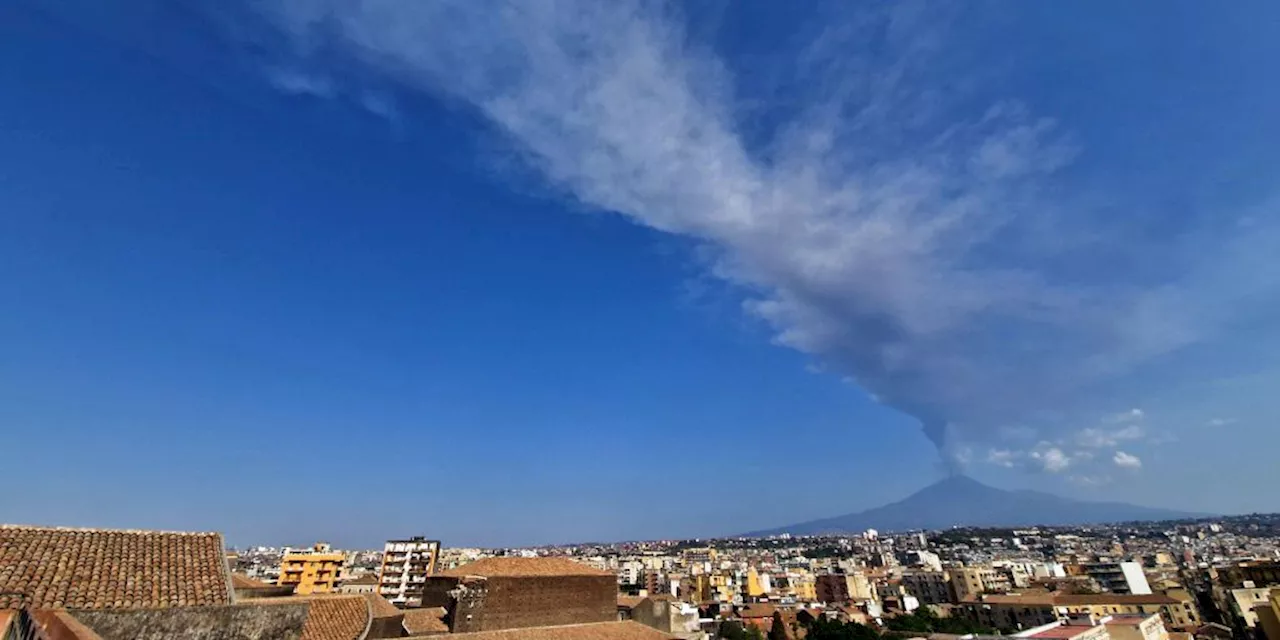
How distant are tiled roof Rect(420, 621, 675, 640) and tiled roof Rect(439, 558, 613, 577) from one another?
346cm

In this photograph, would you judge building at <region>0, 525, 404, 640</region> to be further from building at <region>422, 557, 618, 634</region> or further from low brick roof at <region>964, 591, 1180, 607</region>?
low brick roof at <region>964, 591, 1180, 607</region>

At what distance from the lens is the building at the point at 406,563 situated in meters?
80.4

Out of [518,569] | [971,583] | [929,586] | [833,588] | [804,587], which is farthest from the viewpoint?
[804,587]

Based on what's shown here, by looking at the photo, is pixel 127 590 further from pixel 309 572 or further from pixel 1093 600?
pixel 309 572

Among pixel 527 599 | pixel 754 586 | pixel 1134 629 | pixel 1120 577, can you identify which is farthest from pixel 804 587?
pixel 527 599

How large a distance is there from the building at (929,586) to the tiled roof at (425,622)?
9237 cm

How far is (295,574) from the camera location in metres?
79.3

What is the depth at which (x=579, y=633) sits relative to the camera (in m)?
27.8

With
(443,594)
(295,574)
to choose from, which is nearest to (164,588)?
(443,594)

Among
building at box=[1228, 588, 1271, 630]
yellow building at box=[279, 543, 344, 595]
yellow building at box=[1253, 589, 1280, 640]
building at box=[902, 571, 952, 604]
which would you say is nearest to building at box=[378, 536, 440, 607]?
yellow building at box=[279, 543, 344, 595]

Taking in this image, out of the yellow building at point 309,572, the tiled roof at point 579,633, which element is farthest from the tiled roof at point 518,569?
the yellow building at point 309,572

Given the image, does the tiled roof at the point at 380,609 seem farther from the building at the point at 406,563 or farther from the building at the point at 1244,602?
the building at the point at 1244,602

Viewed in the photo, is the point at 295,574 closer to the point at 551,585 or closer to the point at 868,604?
the point at 551,585

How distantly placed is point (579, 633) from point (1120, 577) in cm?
8850
